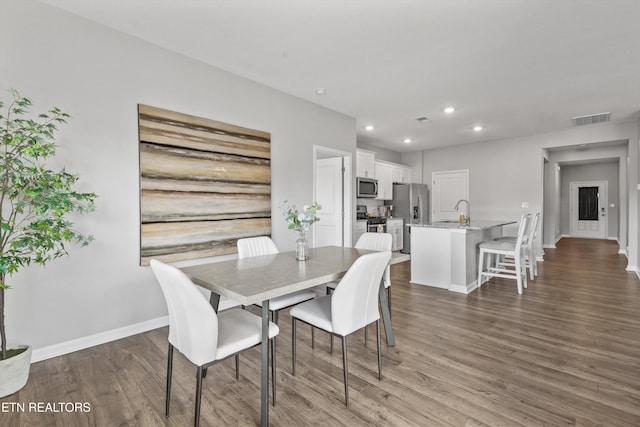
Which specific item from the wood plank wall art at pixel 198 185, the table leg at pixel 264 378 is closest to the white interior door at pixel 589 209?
the wood plank wall art at pixel 198 185

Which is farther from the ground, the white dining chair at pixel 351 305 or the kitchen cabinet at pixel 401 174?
the kitchen cabinet at pixel 401 174

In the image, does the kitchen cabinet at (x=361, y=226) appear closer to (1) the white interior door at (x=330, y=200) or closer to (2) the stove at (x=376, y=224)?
(2) the stove at (x=376, y=224)

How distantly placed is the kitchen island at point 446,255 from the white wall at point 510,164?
2732mm

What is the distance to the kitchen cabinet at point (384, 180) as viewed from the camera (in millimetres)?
6863

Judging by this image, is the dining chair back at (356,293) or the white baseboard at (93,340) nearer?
the dining chair back at (356,293)

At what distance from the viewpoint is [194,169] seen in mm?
3180

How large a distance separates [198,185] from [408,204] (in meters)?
5.14

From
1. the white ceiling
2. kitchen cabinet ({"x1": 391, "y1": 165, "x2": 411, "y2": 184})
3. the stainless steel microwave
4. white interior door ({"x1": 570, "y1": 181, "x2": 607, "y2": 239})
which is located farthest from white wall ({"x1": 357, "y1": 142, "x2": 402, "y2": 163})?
white interior door ({"x1": 570, "y1": 181, "x2": 607, "y2": 239})

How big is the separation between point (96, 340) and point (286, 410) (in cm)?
185

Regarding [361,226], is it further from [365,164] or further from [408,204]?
[408,204]

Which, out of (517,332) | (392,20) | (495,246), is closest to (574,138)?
(495,246)

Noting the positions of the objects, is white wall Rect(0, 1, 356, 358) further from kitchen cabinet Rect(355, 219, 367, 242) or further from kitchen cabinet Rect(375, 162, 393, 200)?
kitchen cabinet Rect(375, 162, 393, 200)

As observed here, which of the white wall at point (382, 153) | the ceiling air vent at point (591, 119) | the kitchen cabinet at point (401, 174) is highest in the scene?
the ceiling air vent at point (591, 119)

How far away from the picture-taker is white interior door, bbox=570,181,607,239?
31.1 ft
